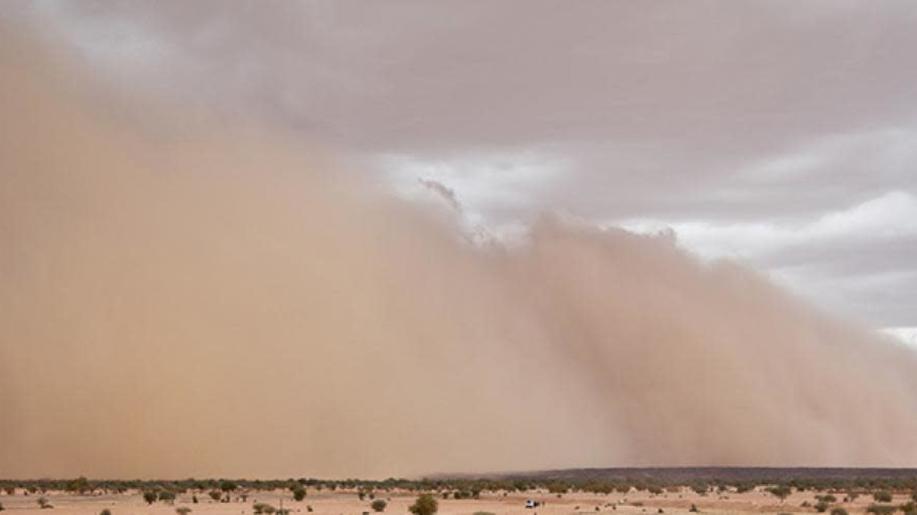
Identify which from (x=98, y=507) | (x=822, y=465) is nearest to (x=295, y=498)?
(x=98, y=507)

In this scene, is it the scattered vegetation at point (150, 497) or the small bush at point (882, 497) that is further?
the scattered vegetation at point (150, 497)

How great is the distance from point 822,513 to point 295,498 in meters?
20.0

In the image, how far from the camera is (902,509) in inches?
1396

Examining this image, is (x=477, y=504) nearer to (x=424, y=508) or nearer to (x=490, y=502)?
(x=490, y=502)

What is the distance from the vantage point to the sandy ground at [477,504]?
118 feet

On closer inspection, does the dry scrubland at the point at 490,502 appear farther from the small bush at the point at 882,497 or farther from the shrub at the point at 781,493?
the shrub at the point at 781,493

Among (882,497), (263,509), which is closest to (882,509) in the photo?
(882,497)

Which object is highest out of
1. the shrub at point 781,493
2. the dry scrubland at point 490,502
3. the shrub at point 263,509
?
the shrub at point 781,493

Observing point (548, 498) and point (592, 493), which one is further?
point (592, 493)

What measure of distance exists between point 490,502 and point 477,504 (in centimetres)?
210

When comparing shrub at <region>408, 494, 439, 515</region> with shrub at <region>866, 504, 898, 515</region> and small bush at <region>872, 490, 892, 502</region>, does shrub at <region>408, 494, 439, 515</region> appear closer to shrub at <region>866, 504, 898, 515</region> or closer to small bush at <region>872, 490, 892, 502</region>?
shrub at <region>866, 504, 898, 515</region>

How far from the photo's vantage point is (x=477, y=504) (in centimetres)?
4012

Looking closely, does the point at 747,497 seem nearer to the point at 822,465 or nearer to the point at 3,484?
the point at 3,484

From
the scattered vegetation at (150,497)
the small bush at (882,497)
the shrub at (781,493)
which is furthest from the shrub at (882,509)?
the scattered vegetation at (150,497)
